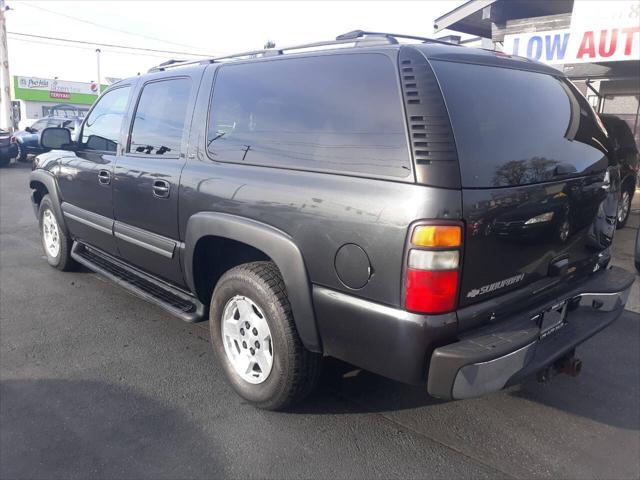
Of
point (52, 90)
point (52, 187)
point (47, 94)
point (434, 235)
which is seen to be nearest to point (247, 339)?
point (434, 235)

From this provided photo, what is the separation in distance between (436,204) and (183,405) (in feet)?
6.57

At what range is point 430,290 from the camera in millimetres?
2213

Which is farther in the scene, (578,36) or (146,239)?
(578,36)

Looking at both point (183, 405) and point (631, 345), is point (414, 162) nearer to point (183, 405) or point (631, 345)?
point (183, 405)

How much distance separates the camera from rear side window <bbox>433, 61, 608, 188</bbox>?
91.4 inches

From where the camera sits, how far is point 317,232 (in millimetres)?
2496

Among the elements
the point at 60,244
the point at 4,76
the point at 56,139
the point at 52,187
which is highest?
the point at 4,76

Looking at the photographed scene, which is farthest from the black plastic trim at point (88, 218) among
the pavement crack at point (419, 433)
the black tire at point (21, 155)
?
the black tire at point (21, 155)

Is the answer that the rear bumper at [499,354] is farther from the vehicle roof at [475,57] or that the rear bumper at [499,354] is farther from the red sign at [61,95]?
the red sign at [61,95]

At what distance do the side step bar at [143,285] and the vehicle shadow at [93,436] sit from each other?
0.63 m

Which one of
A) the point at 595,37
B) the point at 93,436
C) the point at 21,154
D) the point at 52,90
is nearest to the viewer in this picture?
the point at 93,436

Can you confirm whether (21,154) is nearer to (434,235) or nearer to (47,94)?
(434,235)

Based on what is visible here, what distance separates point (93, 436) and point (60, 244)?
311 centimetres

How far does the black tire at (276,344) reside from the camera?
9.12 feet
